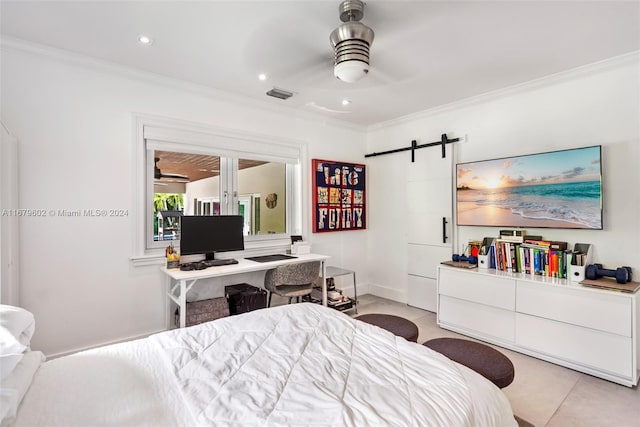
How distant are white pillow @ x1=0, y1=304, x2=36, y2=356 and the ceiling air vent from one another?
276cm

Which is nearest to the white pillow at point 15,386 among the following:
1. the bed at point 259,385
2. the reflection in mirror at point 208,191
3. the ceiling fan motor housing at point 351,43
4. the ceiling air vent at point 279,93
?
the bed at point 259,385

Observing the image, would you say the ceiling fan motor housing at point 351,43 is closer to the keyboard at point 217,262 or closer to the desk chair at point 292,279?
the desk chair at point 292,279

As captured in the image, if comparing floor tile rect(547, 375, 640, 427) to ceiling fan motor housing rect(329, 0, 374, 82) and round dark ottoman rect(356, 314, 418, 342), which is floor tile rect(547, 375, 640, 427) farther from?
ceiling fan motor housing rect(329, 0, 374, 82)

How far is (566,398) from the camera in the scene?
2186mm

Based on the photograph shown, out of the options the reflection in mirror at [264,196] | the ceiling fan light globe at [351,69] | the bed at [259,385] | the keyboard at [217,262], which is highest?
the ceiling fan light globe at [351,69]

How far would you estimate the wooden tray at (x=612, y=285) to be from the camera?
7.70 feet

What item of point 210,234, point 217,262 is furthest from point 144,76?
point 217,262

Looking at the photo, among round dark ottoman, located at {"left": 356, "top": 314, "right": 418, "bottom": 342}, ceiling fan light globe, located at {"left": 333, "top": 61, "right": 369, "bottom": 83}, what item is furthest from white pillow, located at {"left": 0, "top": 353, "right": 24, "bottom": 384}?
ceiling fan light globe, located at {"left": 333, "top": 61, "right": 369, "bottom": 83}

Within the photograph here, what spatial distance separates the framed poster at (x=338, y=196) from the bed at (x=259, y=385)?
268cm

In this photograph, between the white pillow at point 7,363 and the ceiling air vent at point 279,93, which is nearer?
the white pillow at point 7,363

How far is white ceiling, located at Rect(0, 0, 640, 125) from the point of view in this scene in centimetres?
→ 201

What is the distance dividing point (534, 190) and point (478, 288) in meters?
1.11

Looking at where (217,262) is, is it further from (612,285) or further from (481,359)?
(612,285)

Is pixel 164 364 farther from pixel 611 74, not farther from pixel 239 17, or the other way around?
pixel 611 74
